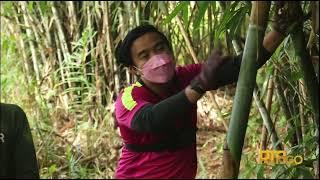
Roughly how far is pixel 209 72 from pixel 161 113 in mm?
239

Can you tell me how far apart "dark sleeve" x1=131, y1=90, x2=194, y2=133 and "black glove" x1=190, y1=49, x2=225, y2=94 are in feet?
0.26

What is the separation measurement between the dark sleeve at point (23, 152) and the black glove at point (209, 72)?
2.02 feet

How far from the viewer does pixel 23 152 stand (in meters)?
1.48

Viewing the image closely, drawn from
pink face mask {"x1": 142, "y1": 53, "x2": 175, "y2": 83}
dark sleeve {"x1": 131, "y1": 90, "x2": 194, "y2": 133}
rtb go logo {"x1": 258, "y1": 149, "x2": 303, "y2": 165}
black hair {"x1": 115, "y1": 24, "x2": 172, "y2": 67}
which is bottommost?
rtb go logo {"x1": 258, "y1": 149, "x2": 303, "y2": 165}

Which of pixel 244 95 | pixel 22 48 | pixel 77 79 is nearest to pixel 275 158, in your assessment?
pixel 244 95

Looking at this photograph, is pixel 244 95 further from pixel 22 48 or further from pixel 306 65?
pixel 22 48

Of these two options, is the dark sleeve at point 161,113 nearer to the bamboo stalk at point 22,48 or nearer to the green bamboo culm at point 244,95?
the green bamboo culm at point 244,95

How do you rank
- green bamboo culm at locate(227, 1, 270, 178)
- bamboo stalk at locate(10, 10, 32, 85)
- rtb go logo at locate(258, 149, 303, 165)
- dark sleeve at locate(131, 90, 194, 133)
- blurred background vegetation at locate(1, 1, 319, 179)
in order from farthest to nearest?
bamboo stalk at locate(10, 10, 32, 85) → blurred background vegetation at locate(1, 1, 319, 179) → rtb go logo at locate(258, 149, 303, 165) → dark sleeve at locate(131, 90, 194, 133) → green bamboo culm at locate(227, 1, 270, 178)

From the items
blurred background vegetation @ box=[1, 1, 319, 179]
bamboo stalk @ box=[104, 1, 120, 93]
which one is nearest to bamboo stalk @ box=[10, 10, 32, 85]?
blurred background vegetation @ box=[1, 1, 319, 179]

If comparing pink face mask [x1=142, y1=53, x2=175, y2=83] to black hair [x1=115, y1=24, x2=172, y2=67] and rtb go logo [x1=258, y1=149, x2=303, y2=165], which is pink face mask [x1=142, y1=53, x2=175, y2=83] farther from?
rtb go logo [x1=258, y1=149, x2=303, y2=165]

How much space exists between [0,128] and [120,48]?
1.31 feet

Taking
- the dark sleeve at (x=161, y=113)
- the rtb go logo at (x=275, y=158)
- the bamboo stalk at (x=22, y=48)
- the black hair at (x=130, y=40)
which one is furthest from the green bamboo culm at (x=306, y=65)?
the bamboo stalk at (x=22, y=48)

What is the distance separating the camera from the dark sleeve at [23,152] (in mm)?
1476

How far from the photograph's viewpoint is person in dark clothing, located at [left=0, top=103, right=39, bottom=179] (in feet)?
4.75
